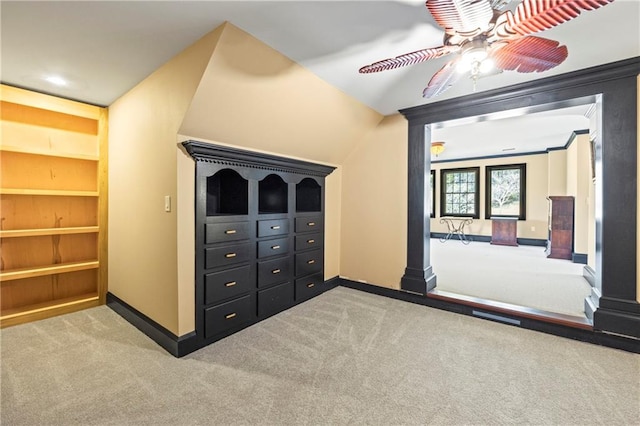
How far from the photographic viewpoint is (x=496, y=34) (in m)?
1.38

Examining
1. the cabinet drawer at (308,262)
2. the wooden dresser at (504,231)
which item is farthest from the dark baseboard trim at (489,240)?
the cabinet drawer at (308,262)

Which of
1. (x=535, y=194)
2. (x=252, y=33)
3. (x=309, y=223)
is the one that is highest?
(x=252, y=33)

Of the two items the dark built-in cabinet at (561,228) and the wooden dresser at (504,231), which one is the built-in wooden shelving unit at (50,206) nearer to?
the dark built-in cabinet at (561,228)

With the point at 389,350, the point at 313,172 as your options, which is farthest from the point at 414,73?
the point at 389,350

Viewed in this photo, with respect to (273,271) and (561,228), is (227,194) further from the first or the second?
(561,228)

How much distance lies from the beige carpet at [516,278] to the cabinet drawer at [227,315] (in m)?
2.49

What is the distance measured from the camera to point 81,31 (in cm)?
176

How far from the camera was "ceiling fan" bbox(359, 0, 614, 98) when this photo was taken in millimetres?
1129

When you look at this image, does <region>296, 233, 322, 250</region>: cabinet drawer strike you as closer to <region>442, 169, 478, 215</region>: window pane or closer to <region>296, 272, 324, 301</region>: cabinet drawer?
<region>296, 272, 324, 301</region>: cabinet drawer

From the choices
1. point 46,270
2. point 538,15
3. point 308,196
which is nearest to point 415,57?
point 538,15

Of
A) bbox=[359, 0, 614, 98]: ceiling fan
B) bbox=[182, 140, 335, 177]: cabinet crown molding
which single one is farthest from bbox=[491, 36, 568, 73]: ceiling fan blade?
bbox=[182, 140, 335, 177]: cabinet crown molding

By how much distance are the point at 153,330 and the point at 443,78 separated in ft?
9.73

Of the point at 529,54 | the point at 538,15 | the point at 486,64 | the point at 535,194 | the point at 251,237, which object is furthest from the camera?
the point at 535,194

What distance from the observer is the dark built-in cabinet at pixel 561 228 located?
541 cm
